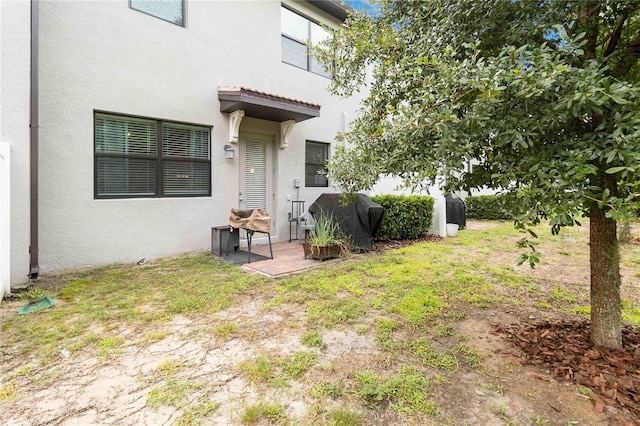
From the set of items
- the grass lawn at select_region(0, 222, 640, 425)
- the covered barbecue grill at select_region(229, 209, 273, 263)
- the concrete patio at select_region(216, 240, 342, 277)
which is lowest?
the grass lawn at select_region(0, 222, 640, 425)

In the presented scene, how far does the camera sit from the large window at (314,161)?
328 inches

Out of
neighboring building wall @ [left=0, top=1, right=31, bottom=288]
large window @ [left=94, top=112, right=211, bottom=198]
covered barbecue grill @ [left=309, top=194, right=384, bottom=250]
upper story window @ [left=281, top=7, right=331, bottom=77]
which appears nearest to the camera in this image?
neighboring building wall @ [left=0, top=1, right=31, bottom=288]

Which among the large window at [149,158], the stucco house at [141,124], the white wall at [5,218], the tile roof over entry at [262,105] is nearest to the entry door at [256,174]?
the stucco house at [141,124]

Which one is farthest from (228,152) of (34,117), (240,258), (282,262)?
(34,117)

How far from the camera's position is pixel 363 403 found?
2.06 m

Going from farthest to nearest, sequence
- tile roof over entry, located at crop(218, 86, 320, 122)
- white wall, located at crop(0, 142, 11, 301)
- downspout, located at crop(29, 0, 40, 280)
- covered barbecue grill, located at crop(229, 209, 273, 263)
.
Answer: tile roof over entry, located at crop(218, 86, 320, 122) → covered barbecue grill, located at crop(229, 209, 273, 263) → downspout, located at crop(29, 0, 40, 280) → white wall, located at crop(0, 142, 11, 301)

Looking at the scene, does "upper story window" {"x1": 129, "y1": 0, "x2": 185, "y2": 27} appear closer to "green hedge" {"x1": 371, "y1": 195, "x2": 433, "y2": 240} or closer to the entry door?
the entry door

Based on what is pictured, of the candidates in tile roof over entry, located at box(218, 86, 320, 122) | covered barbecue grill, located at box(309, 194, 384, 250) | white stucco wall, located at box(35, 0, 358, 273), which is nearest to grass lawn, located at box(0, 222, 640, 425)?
white stucco wall, located at box(35, 0, 358, 273)

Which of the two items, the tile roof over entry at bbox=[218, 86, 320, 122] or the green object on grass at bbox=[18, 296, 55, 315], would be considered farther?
the tile roof over entry at bbox=[218, 86, 320, 122]

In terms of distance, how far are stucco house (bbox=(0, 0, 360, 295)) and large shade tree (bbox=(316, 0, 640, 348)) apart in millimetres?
2343

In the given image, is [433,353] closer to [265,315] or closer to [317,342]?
[317,342]

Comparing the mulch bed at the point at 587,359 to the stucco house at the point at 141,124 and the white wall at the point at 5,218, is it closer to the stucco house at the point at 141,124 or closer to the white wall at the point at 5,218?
the stucco house at the point at 141,124

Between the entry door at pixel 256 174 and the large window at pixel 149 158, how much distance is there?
3.13 ft

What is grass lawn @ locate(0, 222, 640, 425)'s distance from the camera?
1990 mm
